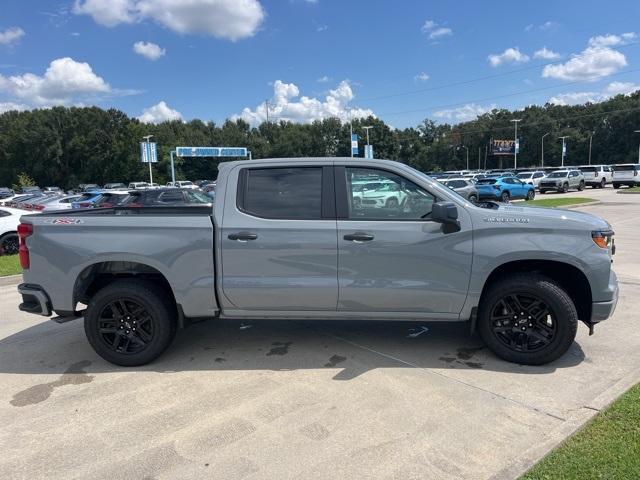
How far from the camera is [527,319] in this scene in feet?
14.2

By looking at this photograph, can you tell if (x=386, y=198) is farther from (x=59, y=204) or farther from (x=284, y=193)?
(x=59, y=204)

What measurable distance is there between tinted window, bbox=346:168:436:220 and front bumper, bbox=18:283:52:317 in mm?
2964

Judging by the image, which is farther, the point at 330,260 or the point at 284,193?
the point at 284,193

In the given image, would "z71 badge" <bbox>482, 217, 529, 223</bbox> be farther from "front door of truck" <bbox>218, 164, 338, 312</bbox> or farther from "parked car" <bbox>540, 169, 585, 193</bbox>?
"parked car" <bbox>540, 169, 585, 193</bbox>

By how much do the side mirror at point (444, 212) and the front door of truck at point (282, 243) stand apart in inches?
34.6

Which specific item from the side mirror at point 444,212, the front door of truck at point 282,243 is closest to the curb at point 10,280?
the front door of truck at point 282,243

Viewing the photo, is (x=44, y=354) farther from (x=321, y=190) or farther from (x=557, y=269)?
(x=557, y=269)

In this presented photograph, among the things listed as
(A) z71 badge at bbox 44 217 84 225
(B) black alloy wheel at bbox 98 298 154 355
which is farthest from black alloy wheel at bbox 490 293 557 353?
(A) z71 badge at bbox 44 217 84 225

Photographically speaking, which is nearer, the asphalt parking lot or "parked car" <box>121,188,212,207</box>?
the asphalt parking lot

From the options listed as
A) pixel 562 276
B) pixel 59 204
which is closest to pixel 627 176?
pixel 59 204

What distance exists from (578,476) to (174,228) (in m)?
3.50

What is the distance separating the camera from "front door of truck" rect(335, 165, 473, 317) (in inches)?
166

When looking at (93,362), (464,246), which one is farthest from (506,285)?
(93,362)

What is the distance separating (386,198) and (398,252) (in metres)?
0.52
